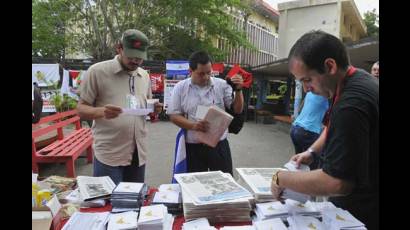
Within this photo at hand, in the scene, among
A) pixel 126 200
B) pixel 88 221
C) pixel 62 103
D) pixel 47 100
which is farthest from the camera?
pixel 47 100

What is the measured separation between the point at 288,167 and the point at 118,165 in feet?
4.40

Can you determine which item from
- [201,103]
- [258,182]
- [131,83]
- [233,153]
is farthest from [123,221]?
[233,153]

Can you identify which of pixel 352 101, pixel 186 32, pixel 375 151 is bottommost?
pixel 375 151

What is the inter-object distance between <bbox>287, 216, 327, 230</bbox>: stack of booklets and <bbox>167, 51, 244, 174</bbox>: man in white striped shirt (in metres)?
1.40

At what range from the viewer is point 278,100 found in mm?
19594

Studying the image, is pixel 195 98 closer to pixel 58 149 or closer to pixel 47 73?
pixel 58 149

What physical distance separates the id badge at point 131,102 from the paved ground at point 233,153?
247 centimetres

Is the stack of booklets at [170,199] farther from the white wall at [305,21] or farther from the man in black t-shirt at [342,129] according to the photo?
the white wall at [305,21]

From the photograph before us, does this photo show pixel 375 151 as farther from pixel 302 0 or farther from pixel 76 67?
pixel 302 0

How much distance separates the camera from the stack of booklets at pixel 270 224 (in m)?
1.43

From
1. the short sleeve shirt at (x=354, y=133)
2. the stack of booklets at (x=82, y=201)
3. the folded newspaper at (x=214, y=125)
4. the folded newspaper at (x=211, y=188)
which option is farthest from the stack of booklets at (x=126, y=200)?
the folded newspaper at (x=214, y=125)

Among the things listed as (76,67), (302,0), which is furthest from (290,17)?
(76,67)

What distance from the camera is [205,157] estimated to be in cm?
287

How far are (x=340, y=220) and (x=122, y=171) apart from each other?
1.68 metres
